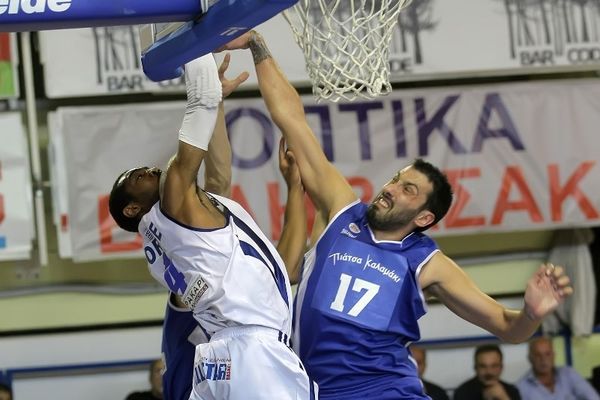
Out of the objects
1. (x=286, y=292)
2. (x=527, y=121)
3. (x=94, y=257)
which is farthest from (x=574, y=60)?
(x=286, y=292)

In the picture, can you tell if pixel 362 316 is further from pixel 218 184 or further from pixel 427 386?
pixel 427 386

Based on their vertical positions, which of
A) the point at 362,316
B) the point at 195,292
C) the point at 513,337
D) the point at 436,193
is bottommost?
the point at 513,337

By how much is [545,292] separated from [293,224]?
1.10 metres

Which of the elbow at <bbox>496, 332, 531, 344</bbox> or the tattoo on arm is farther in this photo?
→ the tattoo on arm

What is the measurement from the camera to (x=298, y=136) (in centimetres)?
516

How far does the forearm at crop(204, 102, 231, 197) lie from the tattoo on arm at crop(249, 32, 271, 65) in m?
0.27

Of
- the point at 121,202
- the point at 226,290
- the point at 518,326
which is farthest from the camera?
the point at 518,326

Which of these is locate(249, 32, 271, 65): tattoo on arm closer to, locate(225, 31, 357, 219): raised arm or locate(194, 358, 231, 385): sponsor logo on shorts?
locate(225, 31, 357, 219): raised arm

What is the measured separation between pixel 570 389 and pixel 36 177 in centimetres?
380

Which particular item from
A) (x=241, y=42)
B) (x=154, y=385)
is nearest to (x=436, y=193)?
(x=241, y=42)

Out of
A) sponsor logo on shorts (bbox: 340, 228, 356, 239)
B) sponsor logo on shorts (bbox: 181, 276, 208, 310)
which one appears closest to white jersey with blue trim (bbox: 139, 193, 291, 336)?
sponsor logo on shorts (bbox: 181, 276, 208, 310)

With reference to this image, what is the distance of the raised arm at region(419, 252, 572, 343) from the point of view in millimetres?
4641

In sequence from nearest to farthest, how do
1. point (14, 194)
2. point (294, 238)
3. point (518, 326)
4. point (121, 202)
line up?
point (121, 202) < point (518, 326) < point (294, 238) < point (14, 194)

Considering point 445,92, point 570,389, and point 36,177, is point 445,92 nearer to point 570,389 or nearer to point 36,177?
point 570,389
